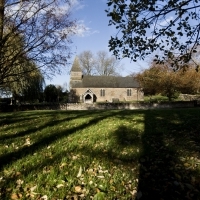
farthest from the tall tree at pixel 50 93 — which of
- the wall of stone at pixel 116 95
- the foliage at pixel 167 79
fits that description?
the foliage at pixel 167 79

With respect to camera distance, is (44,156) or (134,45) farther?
(134,45)

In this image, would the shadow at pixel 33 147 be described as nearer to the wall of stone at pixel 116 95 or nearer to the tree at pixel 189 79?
the tree at pixel 189 79

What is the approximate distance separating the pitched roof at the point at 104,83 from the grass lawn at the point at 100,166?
57.9m

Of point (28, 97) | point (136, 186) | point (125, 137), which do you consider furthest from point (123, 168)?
point (28, 97)

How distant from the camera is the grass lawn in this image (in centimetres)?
372

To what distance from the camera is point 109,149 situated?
5852mm

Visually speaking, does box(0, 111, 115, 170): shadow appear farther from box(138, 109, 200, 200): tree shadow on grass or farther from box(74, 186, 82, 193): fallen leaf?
box(138, 109, 200, 200): tree shadow on grass

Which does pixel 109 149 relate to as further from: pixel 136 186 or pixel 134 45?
pixel 134 45

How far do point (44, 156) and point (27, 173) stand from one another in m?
0.98

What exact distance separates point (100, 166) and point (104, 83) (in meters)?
61.4

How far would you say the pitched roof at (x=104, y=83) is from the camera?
65312mm

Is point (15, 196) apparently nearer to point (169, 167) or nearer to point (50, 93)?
point (169, 167)

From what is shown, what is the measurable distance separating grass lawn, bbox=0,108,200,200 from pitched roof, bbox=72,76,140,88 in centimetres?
5795

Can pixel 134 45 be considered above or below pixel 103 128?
above
